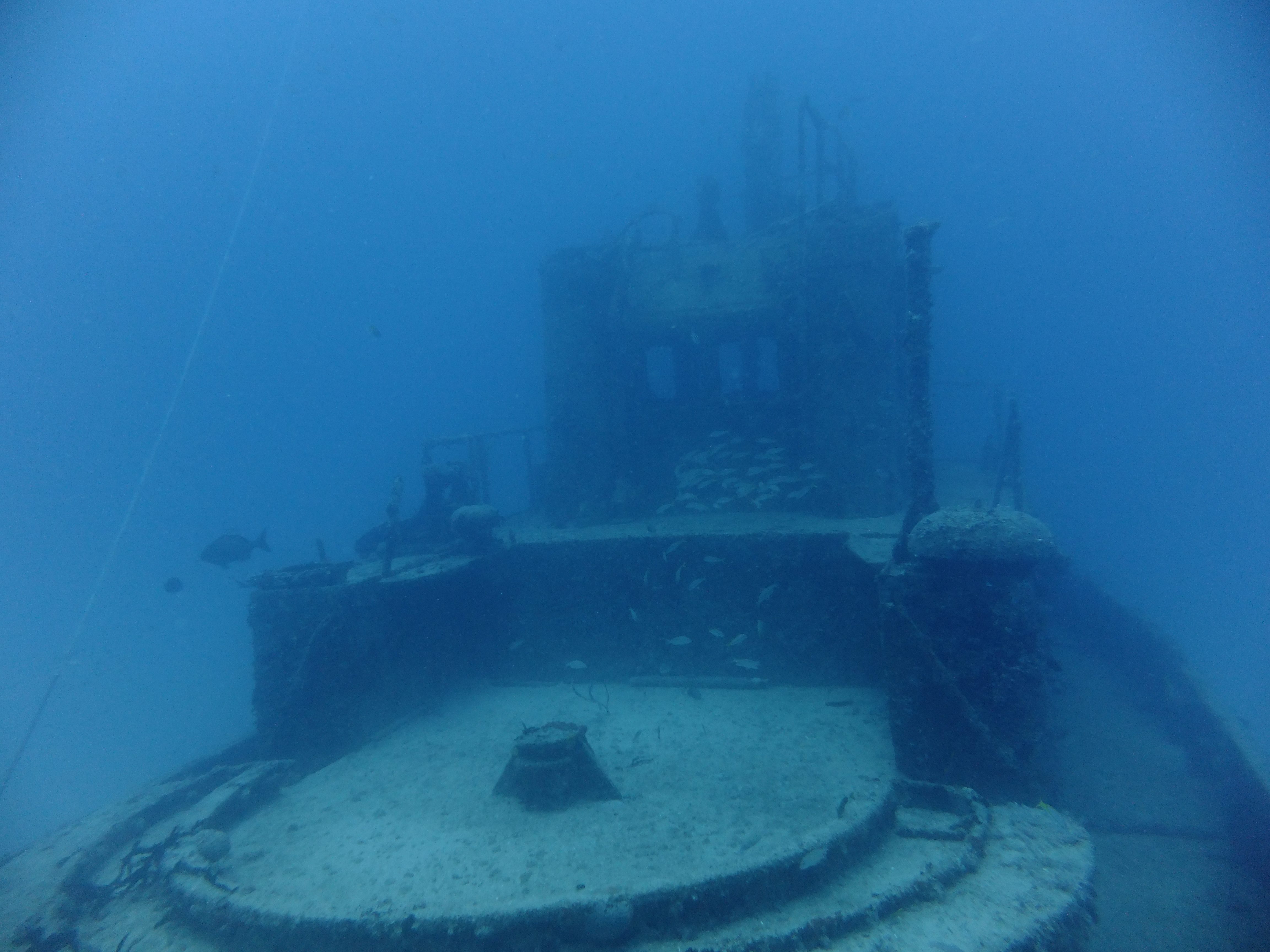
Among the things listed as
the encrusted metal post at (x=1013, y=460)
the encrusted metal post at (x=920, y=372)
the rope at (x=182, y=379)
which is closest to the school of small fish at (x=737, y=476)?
the encrusted metal post at (x=1013, y=460)

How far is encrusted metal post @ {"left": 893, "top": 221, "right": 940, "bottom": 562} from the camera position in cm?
720

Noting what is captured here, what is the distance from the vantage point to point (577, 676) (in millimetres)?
10883

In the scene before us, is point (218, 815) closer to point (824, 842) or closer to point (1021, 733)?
point (824, 842)

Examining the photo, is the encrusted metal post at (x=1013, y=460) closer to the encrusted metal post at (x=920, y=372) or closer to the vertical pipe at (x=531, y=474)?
the encrusted metal post at (x=920, y=372)

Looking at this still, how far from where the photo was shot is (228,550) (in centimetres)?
1820

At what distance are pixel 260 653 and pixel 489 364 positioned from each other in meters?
191

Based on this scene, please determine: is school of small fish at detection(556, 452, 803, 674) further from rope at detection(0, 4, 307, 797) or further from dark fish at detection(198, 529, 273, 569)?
rope at detection(0, 4, 307, 797)

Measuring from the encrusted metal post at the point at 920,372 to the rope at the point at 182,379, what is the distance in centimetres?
5641

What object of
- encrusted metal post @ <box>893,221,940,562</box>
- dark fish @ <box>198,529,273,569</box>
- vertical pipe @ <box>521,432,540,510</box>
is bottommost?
dark fish @ <box>198,529,273,569</box>

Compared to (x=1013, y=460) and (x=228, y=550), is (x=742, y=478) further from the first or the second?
(x=228, y=550)

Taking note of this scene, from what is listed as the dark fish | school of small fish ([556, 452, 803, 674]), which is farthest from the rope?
school of small fish ([556, 452, 803, 674])

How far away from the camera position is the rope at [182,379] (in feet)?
245

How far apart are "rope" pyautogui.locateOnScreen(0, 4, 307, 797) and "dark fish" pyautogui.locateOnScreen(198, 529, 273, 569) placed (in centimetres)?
3835

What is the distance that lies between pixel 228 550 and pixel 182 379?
16283cm
